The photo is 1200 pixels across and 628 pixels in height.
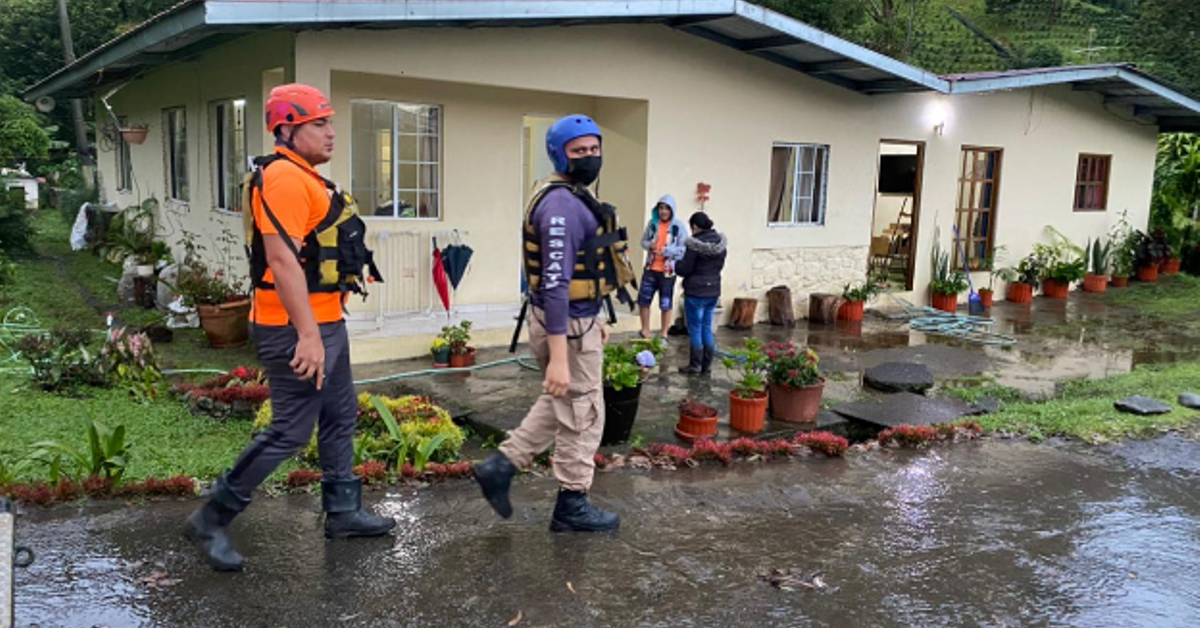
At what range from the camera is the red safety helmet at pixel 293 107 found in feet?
11.8

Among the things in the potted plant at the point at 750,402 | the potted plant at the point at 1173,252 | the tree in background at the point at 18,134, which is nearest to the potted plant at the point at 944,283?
the potted plant at the point at 1173,252

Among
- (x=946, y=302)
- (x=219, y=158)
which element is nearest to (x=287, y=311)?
(x=219, y=158)

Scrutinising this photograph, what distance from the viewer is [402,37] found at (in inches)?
323

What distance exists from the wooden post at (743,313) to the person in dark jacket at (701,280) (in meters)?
2.81

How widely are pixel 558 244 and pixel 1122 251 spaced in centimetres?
1546

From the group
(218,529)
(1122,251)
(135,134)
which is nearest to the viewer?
(218,529)

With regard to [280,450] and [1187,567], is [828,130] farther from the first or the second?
[280,450]

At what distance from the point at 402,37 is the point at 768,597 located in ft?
20.8

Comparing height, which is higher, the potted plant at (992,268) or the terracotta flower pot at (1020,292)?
the potted plant at (992,268)

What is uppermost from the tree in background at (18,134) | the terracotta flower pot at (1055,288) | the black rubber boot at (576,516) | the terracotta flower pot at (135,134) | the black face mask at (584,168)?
the tree in background at (18,134)

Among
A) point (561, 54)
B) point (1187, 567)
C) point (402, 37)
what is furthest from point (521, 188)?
point (1187, 567)

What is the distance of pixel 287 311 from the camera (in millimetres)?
3471

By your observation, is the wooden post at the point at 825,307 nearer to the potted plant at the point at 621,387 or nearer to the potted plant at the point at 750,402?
the potted plant at the point at 750,402

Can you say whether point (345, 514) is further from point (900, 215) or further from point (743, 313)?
point (900, 215)
